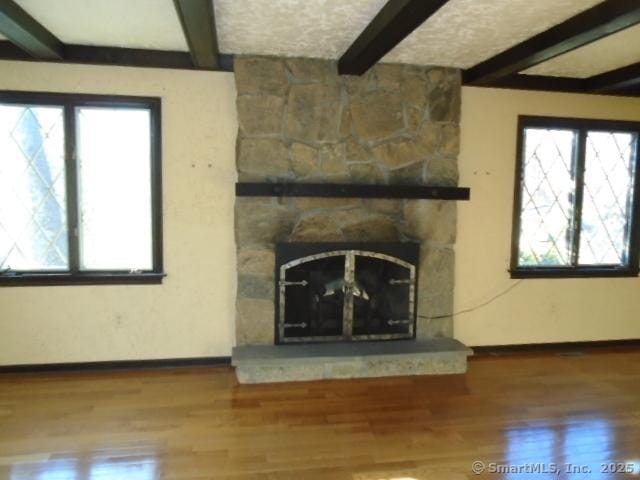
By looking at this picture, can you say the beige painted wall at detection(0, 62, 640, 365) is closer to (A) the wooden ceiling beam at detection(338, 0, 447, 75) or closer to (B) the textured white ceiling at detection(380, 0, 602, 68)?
(B) the textured white ceiling at detection(380, 0, 602, 68)

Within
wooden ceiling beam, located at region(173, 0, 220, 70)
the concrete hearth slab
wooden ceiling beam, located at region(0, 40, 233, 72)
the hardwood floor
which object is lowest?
the hardwood floor

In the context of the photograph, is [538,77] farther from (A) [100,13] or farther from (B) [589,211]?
(A) [100,13]

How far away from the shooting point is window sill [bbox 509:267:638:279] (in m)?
3.58

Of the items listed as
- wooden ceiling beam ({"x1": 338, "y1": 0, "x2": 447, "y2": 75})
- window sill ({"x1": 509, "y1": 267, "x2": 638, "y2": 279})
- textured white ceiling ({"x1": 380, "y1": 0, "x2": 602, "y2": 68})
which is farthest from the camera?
window sill ({"x1": 509, "y1": 267, "x2": 638, "y2": 279})

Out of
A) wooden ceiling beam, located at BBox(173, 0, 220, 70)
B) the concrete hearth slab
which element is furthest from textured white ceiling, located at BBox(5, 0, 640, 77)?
the concrete hearth slab

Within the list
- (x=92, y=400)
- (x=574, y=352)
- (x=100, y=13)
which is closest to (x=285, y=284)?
(x=92, y=400)

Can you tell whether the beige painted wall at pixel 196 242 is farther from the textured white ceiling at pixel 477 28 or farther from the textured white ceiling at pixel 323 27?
the textured white ceiling at pixel 477 28

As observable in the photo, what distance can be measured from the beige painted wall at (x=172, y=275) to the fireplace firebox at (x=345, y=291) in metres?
0.44

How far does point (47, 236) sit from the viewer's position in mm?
3033

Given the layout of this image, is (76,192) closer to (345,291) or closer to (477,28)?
(345,291)

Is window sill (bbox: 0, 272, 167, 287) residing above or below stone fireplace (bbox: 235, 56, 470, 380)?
below

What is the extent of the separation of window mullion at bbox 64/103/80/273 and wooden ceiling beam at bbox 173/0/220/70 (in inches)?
37.6

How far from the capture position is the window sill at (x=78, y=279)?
117 inches

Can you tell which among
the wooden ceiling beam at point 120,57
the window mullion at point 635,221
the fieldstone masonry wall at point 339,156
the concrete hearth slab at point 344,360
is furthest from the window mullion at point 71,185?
the window mullion at point 635,221
